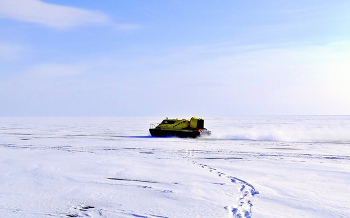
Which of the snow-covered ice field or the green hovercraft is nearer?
the snow-covered ice field

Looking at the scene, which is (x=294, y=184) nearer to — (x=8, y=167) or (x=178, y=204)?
(x=178, y=204)

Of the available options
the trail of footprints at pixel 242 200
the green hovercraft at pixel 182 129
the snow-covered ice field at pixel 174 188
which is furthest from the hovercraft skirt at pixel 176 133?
the trail of footprints at pixel 242 200

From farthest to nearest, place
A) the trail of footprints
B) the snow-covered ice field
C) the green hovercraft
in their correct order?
the green hovercraft < the snow-covered ice field < the trail of footprints

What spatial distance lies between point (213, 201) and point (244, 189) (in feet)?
4.25

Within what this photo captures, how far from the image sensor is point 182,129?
968 inches

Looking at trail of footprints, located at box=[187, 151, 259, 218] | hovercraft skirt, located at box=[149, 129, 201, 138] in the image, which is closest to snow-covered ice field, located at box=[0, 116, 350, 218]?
trail of footprints, located at box=[187, 151, 259, 218]

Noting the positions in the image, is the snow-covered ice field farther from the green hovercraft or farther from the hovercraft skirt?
the green hovercraft

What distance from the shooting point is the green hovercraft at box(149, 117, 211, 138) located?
2409 cm

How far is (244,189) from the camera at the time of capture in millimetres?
7414

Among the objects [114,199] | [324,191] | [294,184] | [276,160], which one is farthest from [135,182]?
[276,160]

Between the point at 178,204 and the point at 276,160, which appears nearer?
the point at 178,204

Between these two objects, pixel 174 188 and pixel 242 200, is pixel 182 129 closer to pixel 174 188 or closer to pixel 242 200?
pixel 174 188

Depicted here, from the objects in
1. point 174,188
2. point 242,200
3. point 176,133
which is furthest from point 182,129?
point 242,200

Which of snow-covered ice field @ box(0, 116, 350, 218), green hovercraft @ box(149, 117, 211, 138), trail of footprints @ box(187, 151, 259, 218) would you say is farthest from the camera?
green hovercraft @ box(149, 117, 211, 138)
